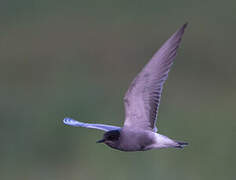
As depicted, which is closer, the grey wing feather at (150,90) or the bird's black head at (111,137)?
the bird's black head at (111,137)

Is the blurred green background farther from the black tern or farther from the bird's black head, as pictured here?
the bird's black head

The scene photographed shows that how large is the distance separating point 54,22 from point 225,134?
18.8ft

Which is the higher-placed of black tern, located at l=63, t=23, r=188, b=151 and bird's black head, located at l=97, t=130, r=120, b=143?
black tern, located at l=63, t=23, r=188, b=151

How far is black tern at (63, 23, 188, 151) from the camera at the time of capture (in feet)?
19.2

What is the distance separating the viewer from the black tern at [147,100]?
5848 millimetres

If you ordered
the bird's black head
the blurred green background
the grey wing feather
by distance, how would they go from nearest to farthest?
1. the bird's black head
2. the grey wing feather
3. the blurred green background

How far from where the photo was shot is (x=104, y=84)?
Answer: 11.7 m

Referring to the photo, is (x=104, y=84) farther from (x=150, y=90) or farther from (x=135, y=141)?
(x=135, y=141)

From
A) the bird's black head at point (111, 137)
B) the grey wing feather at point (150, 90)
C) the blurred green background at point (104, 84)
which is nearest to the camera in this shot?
the bird's black head at point (111, 137)

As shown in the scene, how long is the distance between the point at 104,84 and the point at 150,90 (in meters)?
5.76

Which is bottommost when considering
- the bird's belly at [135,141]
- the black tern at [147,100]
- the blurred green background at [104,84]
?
the blurred green background at [104,84]

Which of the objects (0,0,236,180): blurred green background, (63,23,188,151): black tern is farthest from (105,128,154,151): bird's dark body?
(0,0,236,180): blurred green background

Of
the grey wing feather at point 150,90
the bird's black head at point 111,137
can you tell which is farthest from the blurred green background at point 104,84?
the bird's black head at point 111,137

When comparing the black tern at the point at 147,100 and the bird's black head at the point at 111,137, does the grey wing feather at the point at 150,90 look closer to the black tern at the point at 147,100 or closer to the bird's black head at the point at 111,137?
the black tern at the point at 147,100
